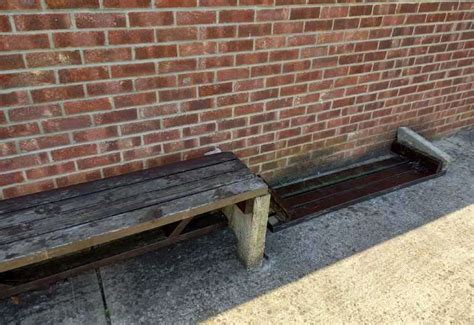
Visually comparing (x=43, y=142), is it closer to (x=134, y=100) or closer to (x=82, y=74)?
(x=82, y=74)

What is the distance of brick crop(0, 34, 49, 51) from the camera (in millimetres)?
1667

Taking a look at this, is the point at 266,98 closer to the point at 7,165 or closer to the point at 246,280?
the point at 246,280

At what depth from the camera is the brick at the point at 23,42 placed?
5.47ft

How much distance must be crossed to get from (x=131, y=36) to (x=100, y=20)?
0.17 metres

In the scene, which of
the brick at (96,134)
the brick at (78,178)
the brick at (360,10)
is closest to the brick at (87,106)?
the brick at (96,134)

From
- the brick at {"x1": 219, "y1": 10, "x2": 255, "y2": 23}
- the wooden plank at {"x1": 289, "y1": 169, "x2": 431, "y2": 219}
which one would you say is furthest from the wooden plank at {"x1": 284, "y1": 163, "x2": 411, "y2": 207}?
the brick at {"x1": 219, "y1": 10, "x2": 255, "y2": 23}

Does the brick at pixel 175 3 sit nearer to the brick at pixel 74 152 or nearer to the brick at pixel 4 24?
the brick at pixel 4 24

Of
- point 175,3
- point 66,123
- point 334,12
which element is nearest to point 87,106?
point 66,123

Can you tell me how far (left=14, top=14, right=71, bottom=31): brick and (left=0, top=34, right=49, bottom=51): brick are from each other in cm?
4

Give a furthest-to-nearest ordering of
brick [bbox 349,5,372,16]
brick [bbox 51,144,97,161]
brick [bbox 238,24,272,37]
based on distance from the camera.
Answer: brick [bbox 349,5,372,16] < brick [bbox 238,24,272,37] < brick [bbox 51,144,97,161]

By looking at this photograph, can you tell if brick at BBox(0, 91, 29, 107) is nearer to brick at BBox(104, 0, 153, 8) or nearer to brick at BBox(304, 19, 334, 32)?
brick at BBox(104, 0, 153, 8)

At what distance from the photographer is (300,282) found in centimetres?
219

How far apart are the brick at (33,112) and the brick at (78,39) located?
32 centimetres

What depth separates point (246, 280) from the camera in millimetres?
2182
